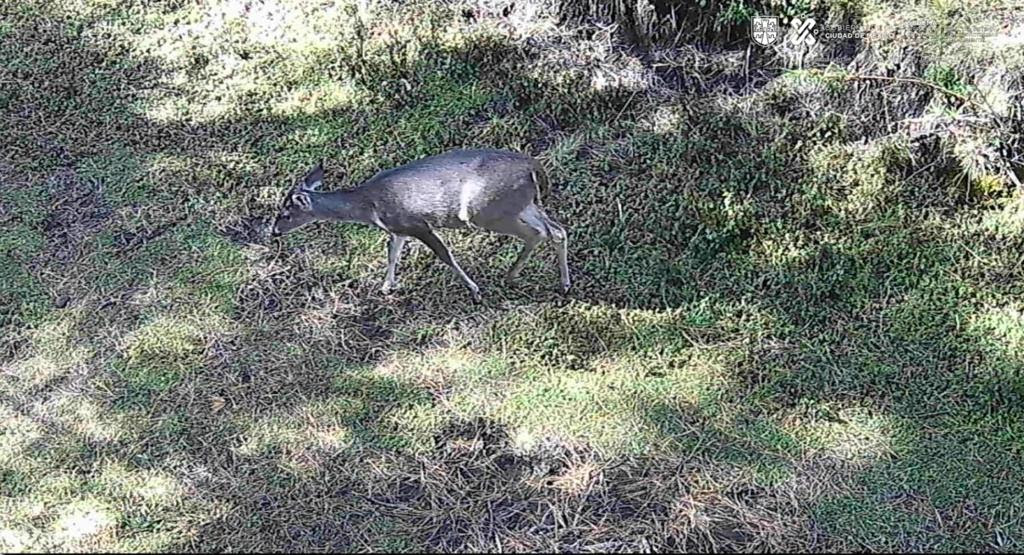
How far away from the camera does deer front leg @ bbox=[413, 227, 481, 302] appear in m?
4.88

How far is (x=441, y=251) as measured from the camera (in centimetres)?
495

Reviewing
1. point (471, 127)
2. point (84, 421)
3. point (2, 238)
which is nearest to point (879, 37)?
point (471, 127)

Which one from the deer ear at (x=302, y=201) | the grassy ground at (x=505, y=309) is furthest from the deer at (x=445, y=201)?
the grassy ground at (x=505, y=309)

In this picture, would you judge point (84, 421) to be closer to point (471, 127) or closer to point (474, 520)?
point (474, 520)

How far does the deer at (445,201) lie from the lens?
187 inches

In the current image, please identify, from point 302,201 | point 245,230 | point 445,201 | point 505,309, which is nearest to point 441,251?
point 445,201

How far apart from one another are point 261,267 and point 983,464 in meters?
3.59

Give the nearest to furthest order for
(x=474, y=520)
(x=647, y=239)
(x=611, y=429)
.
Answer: (x=474, y=520) < (x=611, y=429) < (x=647, y=239)

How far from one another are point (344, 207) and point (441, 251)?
50cm

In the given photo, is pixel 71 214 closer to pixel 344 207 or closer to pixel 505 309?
pixel 344 207

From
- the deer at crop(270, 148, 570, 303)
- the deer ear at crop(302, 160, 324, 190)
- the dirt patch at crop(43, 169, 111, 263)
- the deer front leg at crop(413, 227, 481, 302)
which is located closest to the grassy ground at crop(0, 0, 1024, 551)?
the dirt patch at crop(43, 169, 111, 263)

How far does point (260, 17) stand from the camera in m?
7.24

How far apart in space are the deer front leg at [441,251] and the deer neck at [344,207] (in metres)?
0.24

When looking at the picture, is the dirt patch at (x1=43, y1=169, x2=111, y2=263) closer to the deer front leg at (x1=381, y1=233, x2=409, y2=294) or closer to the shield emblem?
the deer front leg at (x1=381, y1=233, x2=409, y2=294)
